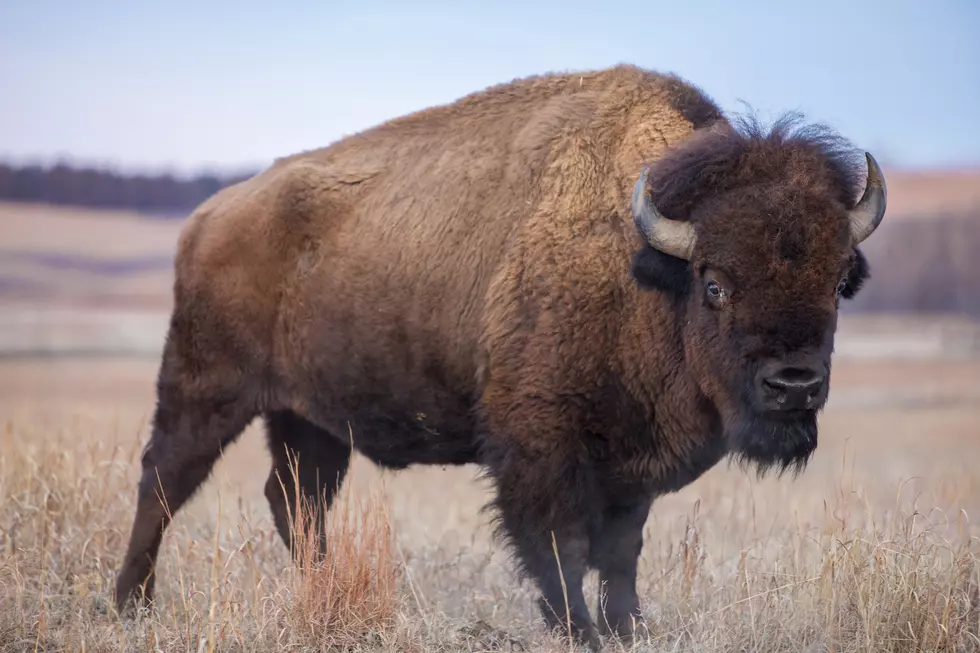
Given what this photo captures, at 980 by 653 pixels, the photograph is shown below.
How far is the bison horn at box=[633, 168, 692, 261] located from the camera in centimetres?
418

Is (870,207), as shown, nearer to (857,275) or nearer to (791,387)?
(857,275)

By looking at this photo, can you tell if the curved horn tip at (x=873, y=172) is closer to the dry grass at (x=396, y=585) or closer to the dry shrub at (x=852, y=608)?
the dry grass at (x=396, y=585)

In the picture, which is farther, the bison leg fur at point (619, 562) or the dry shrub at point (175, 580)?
the bison leg fur at point (619, 562)

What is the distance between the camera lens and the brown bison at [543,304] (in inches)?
159

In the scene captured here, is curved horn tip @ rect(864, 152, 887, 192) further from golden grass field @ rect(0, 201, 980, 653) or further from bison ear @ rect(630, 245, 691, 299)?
golden grass field @ rect(0, 201, 980, 653)

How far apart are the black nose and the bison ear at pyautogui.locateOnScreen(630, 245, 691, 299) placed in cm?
65

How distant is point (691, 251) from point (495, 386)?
3.59ft

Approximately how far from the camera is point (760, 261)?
154 inches

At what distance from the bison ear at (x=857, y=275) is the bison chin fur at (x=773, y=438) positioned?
0.61 m

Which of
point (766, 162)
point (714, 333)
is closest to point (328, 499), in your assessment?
point (714, 333)

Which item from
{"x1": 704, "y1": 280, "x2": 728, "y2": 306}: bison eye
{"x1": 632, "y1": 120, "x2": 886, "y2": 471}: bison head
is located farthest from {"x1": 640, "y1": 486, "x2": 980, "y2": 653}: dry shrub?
{"x1": 704, "y1": 280, "x2": 728, "y2": 306}: bison eye

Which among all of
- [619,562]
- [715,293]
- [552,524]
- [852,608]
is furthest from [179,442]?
[852,608]

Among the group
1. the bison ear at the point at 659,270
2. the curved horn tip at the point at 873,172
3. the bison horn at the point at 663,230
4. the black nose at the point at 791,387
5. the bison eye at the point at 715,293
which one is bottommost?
the black nose at the point at 791,387

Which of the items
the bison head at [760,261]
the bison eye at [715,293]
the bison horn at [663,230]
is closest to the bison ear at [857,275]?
the bison head at [760,261]
